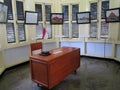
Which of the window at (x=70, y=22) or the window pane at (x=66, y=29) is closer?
the window at (x=70, y=22)

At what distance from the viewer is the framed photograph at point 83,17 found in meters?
4.38

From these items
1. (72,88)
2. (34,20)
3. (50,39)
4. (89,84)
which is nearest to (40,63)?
(72,88)

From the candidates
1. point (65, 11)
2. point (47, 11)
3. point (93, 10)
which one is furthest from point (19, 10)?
point (93, 10)

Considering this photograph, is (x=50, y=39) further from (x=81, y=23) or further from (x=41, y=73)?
(x=41, y=73)

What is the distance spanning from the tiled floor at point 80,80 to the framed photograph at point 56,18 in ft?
6.68

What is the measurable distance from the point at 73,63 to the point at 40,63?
107 cm

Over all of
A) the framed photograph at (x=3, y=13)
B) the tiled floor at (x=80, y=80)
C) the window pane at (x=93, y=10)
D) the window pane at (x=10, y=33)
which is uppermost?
the window pane at (x=93, y=10)

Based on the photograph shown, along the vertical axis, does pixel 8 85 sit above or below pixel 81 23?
below

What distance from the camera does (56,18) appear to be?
4.50 metres

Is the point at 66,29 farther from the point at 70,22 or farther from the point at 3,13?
the point at 3,13

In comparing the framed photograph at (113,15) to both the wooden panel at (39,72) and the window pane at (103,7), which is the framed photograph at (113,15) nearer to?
the window pane at (103,7)

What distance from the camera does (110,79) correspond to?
2.92 metres

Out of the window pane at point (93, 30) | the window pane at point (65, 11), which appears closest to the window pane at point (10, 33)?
the window pane at point (65, 11)

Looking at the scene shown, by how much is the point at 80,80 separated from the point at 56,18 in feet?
8.50
